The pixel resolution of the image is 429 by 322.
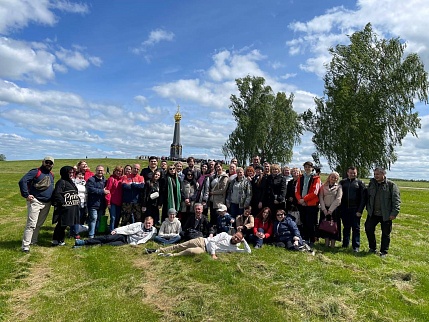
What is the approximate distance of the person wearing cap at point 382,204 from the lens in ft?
29.3

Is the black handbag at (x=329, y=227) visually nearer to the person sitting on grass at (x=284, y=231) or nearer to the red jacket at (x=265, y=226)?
the person sitting on grass at (x=284, y=231)

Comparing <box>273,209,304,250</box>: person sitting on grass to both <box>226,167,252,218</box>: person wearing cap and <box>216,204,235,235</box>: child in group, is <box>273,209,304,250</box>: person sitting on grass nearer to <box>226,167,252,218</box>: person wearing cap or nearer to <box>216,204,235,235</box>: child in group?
<box>226,167,252,218</box>: person wearing cap

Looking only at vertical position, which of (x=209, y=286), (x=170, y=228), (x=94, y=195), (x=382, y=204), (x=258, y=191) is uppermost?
(x=258, y=191)

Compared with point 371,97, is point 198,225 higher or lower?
lower

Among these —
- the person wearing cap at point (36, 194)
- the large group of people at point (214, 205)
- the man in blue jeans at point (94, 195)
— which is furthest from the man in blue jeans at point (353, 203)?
the person wearing cap at point (36, 194)

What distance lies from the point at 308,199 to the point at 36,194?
7.39 meters

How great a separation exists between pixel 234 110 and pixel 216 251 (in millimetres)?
33318

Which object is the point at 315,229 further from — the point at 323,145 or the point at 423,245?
the point at 323,145

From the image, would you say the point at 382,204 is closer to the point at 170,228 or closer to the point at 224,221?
the point at 224,221

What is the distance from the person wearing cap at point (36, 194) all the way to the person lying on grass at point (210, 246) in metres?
2.99

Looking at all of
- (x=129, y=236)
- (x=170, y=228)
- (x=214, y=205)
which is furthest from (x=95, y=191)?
(x=214, y=205)

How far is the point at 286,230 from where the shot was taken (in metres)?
9.47

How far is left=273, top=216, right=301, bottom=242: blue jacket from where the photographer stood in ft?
30.8

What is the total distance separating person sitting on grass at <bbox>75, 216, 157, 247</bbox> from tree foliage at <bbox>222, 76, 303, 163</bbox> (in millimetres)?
30490
